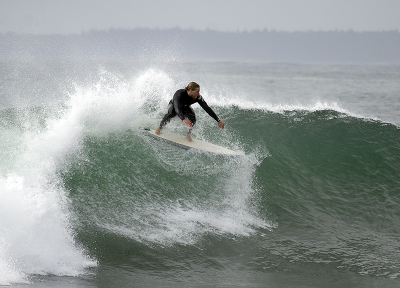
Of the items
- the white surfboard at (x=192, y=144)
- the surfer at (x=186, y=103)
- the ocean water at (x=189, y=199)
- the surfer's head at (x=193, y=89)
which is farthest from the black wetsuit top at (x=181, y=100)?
the ocean water at (x=189, y=199)

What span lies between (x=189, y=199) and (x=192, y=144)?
5.26ft

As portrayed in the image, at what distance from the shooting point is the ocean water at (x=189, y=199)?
16.1ft

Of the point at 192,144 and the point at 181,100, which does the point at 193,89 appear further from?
the point at 192,144

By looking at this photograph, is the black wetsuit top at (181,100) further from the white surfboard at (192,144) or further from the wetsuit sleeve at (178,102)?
the white surfboard at (192,144)

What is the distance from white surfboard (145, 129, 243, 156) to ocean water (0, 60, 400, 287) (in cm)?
12

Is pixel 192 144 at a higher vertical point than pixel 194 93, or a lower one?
lower

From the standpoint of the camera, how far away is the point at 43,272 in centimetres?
455

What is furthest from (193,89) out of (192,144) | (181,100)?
(192,144)

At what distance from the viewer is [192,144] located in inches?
317

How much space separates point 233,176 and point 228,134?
2.38 m

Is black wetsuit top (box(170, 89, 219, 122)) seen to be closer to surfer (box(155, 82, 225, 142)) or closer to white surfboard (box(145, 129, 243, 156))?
surfer (box(155, 82, 225, 142))

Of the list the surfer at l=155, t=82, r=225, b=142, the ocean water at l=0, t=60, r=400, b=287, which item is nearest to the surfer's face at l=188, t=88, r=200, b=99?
the surfer at l=155, t=82, r=225, b=142

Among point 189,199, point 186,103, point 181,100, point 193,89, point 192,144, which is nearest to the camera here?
point 189,199

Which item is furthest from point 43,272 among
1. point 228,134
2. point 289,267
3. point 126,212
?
point 228,134
